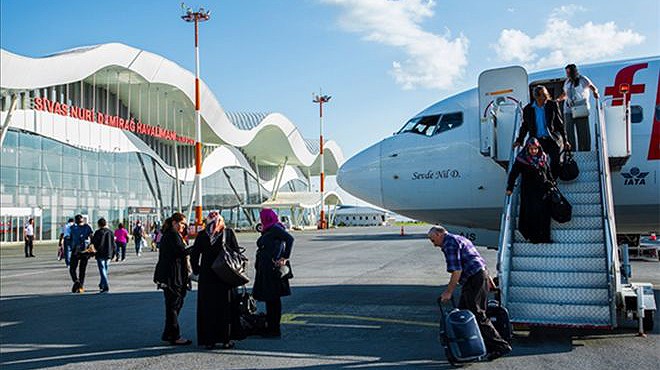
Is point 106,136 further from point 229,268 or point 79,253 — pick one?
point 229,268

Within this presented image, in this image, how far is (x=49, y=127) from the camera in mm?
41031

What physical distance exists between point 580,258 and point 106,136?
4500 cm

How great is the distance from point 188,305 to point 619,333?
7561 millimetres

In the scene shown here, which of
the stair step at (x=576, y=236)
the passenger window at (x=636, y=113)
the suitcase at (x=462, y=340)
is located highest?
the passenger window at (x=636, y=113)

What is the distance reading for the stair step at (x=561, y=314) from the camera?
24.6 feet

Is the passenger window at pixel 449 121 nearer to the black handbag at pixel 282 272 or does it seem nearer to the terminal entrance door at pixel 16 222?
the black handbag at pixel 282 272

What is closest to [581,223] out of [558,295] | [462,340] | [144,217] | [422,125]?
[558,295]

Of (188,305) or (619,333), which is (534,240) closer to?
(619,333)

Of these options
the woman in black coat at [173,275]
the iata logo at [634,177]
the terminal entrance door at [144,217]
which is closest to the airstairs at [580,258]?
the iata logo at [634,177]

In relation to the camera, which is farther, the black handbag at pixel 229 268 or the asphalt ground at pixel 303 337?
the black handbag at pixel 229 268

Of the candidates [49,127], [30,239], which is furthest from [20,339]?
[49,127]

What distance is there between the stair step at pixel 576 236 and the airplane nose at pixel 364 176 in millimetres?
3927

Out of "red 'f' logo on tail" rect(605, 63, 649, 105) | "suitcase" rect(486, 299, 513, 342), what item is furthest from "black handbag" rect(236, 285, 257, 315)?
"red 'f' logo on tail" rect(605, 63, 649, 105)

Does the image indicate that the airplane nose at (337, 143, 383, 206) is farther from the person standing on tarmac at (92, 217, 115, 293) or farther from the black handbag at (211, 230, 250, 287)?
the person standing on tarmac at (92, 217, 115, 293)
